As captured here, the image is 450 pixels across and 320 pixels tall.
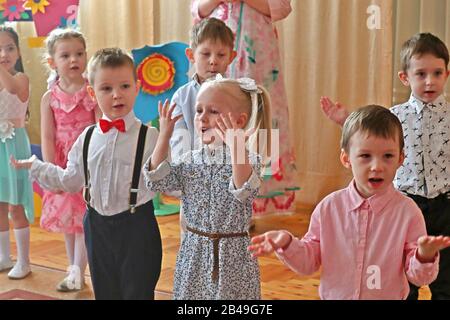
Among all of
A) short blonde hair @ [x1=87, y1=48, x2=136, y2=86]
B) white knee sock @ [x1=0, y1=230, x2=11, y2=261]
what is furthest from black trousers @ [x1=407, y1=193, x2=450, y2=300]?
white knee sock @ [x1=0, y1=230, x2=11, y2=261]

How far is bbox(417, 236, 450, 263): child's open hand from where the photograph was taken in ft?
4.36

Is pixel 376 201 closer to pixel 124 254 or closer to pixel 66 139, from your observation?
pixel 124 254

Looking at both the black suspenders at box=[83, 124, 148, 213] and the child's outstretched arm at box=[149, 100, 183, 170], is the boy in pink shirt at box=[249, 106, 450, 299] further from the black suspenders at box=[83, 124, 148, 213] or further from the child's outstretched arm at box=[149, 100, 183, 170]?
the black suspenders at box=[83, 124, 148, 213]

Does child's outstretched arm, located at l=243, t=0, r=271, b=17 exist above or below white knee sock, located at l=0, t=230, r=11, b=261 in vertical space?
above

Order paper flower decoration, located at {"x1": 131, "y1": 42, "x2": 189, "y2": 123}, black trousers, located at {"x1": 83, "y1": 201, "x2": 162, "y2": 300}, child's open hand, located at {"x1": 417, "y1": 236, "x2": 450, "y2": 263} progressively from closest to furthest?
child's open hand, located at {"x1": 417, "y1": 236, "x2": 450, "y2": 263}
black trousers, located at {"x1": 83, "y1": 201, "x2": 162, "y2": 300}
paper flower decoration, located at {"x1": 131, "y1": 42, "x2": 189, "y2": 123}

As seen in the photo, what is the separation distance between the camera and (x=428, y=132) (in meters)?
2.00

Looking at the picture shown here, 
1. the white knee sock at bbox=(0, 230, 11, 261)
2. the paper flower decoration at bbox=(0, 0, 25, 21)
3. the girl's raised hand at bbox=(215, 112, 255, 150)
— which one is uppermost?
the paper flower decoration at bbox=(0, 0, 25, 21)

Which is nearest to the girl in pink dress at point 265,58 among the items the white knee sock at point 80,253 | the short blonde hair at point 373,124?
the white knee sock at point 80,253

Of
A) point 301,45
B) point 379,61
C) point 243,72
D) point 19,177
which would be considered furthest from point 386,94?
point 19,177

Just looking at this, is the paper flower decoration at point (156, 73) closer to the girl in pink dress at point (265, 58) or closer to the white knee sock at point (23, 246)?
the girl in pink dress at point (265, 58)

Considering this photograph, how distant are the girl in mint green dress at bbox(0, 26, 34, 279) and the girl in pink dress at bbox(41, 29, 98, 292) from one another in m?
0.20

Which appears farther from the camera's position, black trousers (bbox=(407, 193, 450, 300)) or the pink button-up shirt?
black trousers (bbox=(407, 193, 450, 300))

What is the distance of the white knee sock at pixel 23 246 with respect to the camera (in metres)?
2.64
